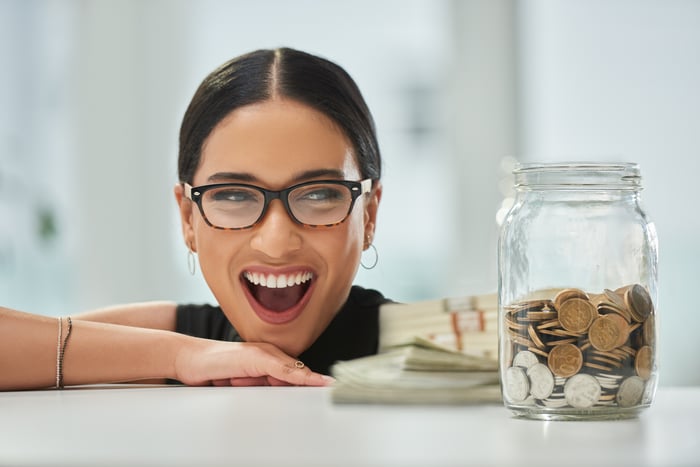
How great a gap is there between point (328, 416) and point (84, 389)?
51cm

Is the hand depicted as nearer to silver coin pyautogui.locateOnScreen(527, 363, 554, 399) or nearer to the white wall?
silver coin pyautogui.locateOnScreen(527, 363, 554, 399)

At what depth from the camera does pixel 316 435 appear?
77cm

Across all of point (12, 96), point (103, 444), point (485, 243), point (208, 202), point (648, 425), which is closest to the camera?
point (103, 444)

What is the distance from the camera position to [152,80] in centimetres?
340

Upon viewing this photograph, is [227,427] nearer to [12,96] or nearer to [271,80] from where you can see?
[271,80]

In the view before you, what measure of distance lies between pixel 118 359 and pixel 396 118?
7.02 feet

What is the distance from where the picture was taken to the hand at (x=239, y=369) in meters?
1.34

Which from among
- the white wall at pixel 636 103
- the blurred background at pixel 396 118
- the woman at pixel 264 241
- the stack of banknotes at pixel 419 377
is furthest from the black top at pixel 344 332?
the white wall at pixel 636 103

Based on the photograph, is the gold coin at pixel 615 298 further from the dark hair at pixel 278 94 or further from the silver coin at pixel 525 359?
the dark hair at pixel 278 94

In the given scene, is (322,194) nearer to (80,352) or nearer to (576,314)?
(80,352)

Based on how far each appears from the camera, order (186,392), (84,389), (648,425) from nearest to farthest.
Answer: (648,425) → (186,392) → (84,389)

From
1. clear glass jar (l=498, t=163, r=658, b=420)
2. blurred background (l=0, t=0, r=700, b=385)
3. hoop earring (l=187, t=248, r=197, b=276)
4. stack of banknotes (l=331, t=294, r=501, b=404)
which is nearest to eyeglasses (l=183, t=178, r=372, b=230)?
hoop earring (l=187, t=248, r=197, b=276)

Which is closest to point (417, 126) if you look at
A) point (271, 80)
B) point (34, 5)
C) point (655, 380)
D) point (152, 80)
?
point (152, 80)

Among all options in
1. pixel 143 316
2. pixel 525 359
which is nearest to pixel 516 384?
pixel 525 359
